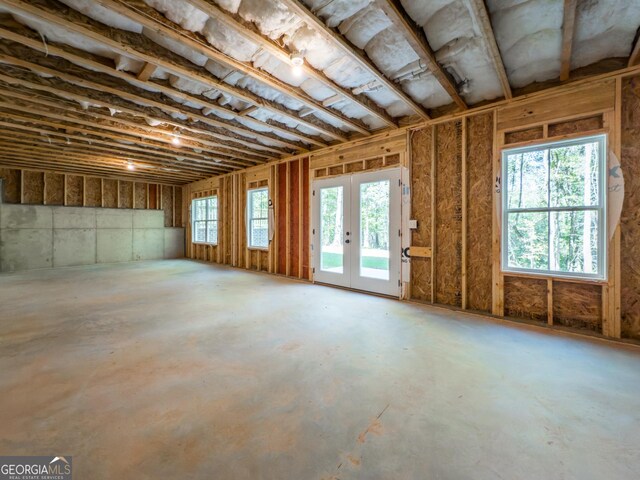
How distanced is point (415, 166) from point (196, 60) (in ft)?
10.9

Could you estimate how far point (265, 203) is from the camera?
23.6ft

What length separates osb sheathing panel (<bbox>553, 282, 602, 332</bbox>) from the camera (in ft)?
10.0

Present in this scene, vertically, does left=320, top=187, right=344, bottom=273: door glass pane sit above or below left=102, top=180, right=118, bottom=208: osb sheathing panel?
below

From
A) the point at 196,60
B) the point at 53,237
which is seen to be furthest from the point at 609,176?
the point at 53,237

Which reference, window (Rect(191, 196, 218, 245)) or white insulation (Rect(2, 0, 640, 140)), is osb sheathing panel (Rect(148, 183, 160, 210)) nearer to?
window (Rect(191, 196, 218, 245))

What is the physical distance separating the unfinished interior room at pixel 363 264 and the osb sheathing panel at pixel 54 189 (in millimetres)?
2253

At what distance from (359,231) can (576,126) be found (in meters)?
3.11

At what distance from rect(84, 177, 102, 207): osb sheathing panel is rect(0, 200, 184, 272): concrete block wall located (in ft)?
0.81

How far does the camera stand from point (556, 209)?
10.7ft

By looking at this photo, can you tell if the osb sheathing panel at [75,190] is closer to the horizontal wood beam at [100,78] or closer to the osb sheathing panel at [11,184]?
the osb sheathing panel at [11,184]

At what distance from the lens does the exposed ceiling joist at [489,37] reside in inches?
83.1

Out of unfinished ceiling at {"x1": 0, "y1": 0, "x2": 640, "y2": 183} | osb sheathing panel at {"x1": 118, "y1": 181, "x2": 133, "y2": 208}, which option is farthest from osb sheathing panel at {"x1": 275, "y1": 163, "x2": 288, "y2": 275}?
osb sheathing panel at {"x1": 118, "y1": 181, "x2": 133, "y2": 208}

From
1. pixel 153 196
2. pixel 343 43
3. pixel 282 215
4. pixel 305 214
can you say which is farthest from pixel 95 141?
pixel 343 43

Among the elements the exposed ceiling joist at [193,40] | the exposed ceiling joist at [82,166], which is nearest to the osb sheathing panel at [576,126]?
the exposed ceiling joist at [193,40]
